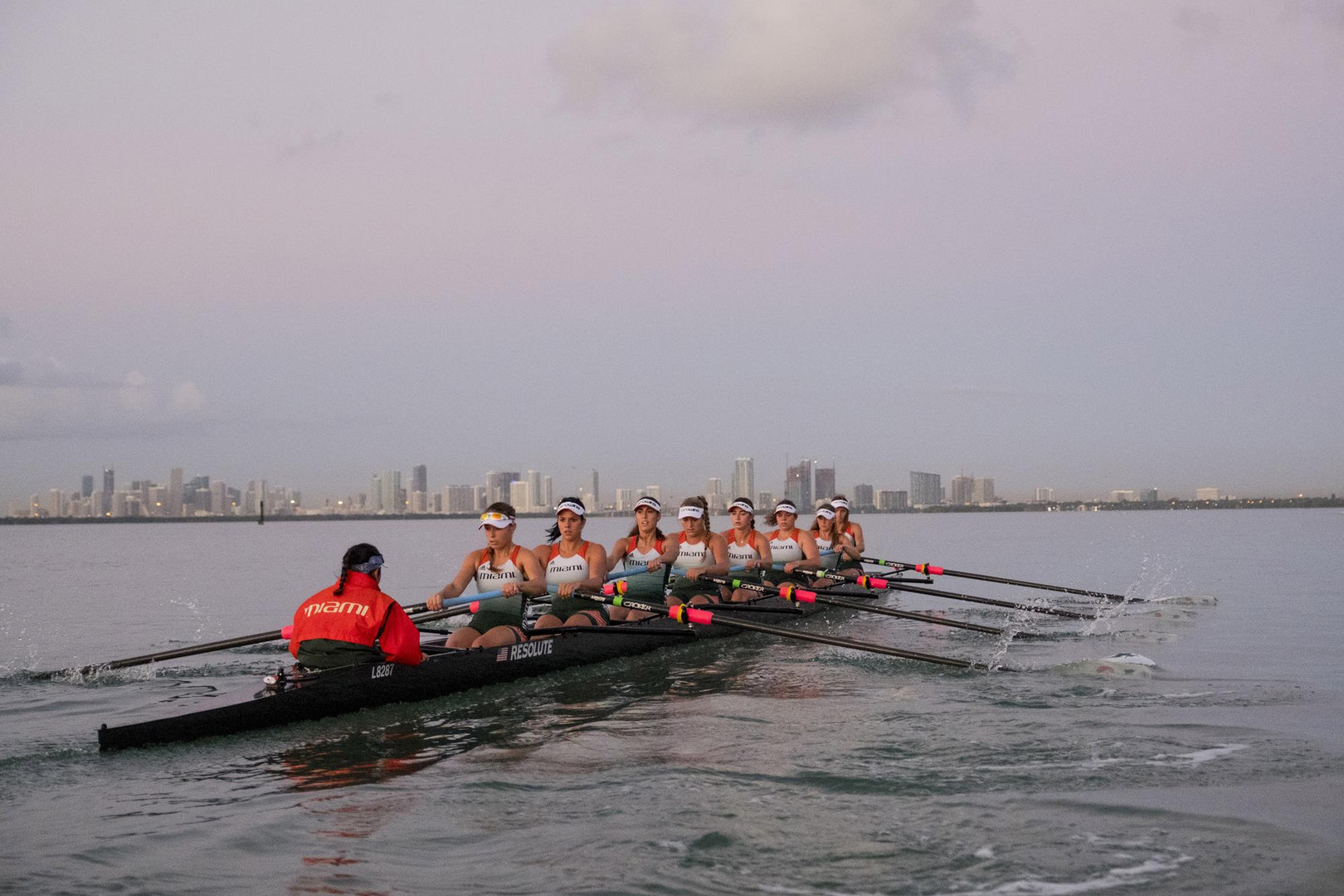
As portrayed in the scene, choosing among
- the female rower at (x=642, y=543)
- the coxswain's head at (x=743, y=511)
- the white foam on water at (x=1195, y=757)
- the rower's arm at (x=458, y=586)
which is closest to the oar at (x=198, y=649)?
the rower's arm at (x=458, y=586)

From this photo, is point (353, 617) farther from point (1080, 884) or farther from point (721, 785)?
point (1080, 884)

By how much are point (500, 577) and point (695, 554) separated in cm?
383

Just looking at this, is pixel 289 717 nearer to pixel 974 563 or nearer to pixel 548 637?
pixel 548 637

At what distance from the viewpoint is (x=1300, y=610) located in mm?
18594

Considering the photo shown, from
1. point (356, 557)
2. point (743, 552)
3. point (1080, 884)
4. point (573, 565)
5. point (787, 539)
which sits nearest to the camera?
point (1080, 884)

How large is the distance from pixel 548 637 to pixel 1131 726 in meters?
5.23

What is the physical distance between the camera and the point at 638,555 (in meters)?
13.3

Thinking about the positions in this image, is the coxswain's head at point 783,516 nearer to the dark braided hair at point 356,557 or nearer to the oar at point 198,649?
the oar at point 198,649

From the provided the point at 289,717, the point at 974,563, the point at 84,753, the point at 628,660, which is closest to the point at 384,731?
the point at 289,717

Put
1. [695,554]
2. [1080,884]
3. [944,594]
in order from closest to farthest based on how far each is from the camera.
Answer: [1080,884], [695,554], [944,594]

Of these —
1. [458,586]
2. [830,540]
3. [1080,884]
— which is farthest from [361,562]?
[830,540]

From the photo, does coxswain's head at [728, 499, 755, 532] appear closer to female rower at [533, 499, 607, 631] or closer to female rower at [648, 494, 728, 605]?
female rower at [648, 494, 728, 605]

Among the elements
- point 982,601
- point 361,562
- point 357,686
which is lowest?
point 982,601

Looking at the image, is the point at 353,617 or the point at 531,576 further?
the point at 531,576
